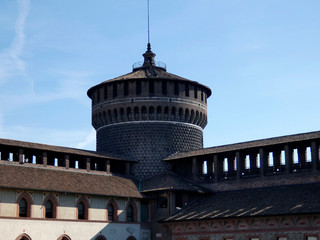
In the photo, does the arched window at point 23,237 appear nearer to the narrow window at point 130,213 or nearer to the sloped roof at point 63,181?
the sloped roof at point 63,181

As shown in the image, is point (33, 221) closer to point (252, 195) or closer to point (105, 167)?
point (105, 167)

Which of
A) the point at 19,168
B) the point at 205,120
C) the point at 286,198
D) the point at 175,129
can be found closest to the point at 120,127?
the point at 175,129

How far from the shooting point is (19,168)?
161 feet

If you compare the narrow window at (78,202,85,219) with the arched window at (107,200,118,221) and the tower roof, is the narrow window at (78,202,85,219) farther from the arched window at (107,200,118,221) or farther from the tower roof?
the tower roof

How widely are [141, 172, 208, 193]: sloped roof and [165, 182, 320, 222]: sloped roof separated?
1.48 metres

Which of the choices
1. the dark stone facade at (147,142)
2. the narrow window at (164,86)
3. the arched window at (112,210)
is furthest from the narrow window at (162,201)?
the narrow window at (164,86)

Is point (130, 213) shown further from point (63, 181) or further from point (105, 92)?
point (105, 92)

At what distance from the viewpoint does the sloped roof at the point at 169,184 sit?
5300 cm

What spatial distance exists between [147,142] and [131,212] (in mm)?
8144

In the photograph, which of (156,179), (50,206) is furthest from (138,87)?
(50,206)

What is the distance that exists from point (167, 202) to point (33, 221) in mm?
12239

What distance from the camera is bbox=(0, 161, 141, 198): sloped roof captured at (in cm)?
4672

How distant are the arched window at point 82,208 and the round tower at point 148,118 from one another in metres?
9.23

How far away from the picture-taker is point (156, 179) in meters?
56.0
